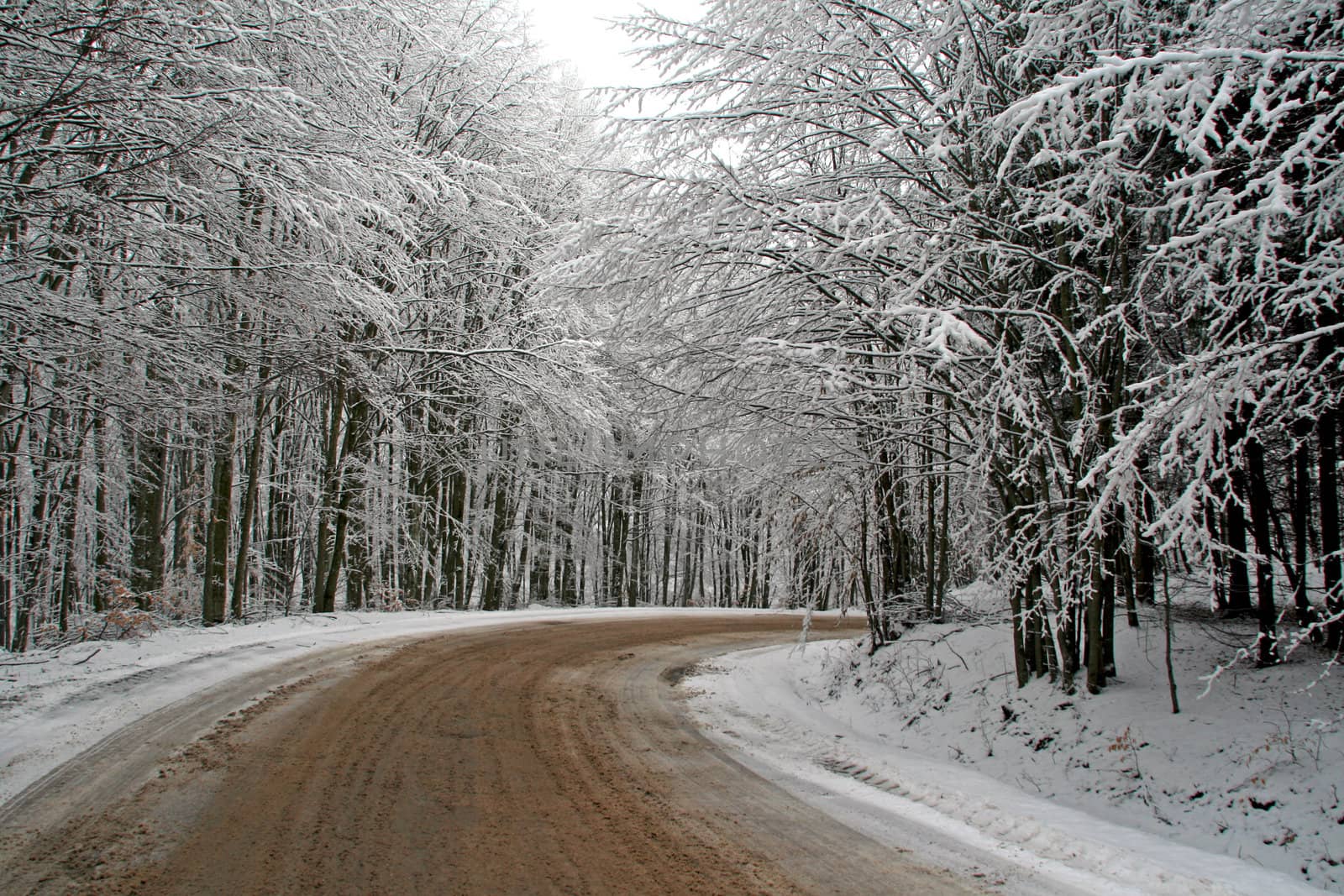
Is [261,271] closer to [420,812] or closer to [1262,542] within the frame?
[420,812]

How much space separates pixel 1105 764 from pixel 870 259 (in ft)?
12.3

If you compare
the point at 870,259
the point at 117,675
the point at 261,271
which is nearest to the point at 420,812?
the point at 117,675

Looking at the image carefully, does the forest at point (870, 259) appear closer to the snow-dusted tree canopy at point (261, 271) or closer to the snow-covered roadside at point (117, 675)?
the snow-dusted tree canopy at point (261, 271)

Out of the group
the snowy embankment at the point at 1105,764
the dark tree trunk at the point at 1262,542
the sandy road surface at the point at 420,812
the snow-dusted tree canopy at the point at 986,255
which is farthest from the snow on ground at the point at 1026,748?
the snow-dusted tree canopy at the point at 986,255

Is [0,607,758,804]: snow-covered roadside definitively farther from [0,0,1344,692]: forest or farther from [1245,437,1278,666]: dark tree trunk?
[1245,437,1278,666]: dark tree trunk

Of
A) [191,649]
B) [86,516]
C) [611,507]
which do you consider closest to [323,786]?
[191,649]

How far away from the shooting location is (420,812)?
3791 mm

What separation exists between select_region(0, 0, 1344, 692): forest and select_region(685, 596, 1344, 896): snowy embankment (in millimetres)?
422

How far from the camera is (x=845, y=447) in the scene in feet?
24.5

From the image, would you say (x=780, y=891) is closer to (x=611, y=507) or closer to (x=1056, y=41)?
(x=1056, y=41)

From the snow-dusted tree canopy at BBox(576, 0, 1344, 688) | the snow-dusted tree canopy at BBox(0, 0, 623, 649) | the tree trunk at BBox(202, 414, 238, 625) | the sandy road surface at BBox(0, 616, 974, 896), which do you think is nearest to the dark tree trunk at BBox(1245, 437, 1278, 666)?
the snow-dusted tree canopy at BBox(576, 0, 1344, 688)

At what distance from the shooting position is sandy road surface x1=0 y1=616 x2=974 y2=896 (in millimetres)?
3104

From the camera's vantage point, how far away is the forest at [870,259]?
3.91 metres

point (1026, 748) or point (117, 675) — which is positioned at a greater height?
point (117, 675)
